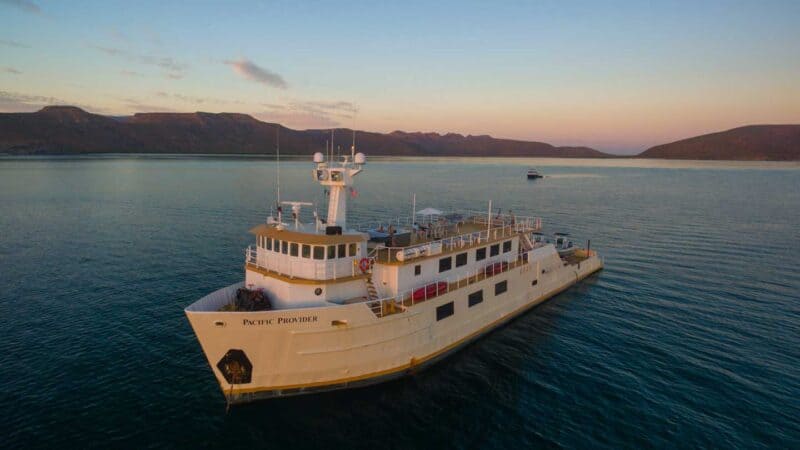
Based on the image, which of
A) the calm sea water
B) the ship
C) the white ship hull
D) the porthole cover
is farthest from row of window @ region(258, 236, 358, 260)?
the calm sea water

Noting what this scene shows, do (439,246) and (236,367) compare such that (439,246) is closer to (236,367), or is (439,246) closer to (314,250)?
(314,250)

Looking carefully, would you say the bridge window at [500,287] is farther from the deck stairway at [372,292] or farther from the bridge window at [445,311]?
the deck stairway at [372,292]

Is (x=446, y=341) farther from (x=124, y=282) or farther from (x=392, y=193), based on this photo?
(x=392, y=193)

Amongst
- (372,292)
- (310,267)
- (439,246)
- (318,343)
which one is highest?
(439,246)

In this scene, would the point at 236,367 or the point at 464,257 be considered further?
the point at 464,257

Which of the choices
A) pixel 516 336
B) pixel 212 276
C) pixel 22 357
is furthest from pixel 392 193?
pixel 22 357

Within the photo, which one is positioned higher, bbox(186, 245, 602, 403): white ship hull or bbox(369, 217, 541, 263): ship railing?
bbox(369, 217, 541, 263): ship railing

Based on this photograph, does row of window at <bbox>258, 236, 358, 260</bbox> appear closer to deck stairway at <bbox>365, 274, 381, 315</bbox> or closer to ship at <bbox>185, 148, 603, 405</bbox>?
ship at <bbox>185, 148, 603, 405</bbox>

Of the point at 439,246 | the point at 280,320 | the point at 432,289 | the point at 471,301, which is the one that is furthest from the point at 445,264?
the point at 280,320
